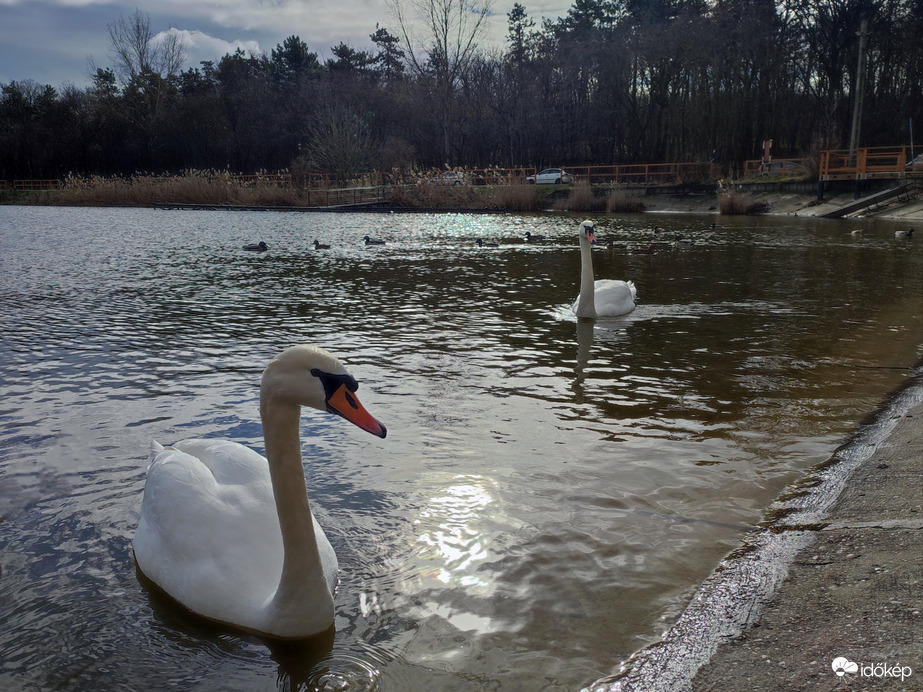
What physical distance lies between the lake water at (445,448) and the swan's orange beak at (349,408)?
3.24ft

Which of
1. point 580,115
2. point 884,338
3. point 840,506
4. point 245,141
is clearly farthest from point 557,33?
point 840,506

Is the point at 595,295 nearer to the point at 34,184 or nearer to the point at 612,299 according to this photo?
the point at 612,299

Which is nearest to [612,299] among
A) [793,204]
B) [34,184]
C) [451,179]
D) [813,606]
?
[813,606]

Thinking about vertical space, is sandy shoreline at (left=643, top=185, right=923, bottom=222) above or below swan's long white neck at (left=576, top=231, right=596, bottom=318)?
above

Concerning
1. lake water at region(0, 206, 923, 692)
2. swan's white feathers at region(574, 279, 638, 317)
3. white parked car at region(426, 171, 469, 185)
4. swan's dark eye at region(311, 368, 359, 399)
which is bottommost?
lake water at region(0, 206, 923, 692)

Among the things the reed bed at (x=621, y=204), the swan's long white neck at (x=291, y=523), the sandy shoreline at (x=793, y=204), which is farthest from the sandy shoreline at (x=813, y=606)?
the reed bed at (x=621, y=204)

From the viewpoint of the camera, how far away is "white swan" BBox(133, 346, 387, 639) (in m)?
2.74

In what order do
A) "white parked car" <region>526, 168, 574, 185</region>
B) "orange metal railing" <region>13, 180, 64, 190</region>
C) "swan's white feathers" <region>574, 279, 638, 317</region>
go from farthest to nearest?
"orange metal railing" <region>13, 180, 64, 190</region> < "white parked car" <region>526, 168, 574, 185</region> < "swan's white feathers" <region>574, 279, 638, 317</region>

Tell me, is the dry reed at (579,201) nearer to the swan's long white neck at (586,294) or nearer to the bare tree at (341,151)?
the bare tree at (341,151)

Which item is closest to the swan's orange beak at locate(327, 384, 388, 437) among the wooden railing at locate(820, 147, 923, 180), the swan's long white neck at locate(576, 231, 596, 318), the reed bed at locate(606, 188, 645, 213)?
the swan's long white neck at locate(576, 231, 596, 318)

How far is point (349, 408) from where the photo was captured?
263 centimetres

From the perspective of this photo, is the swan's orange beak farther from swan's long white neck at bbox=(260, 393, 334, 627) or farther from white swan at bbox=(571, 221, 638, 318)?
white swan at bbox=(571, 221, 638, 318)

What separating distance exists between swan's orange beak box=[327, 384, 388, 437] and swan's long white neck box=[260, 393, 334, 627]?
23cm

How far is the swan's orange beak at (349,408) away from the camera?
8.49ft
